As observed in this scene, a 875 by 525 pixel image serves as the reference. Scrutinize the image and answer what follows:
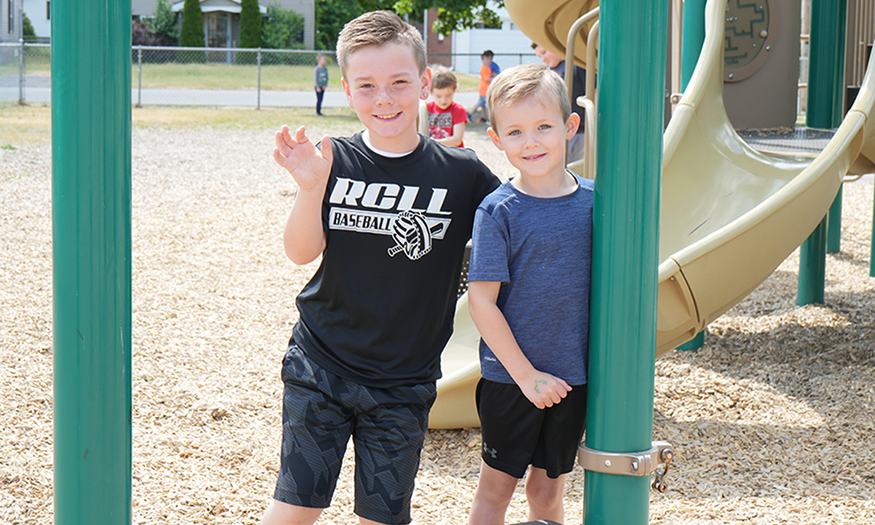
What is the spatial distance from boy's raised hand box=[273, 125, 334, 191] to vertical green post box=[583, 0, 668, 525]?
581 millimetres

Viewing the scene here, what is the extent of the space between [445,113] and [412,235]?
5.01m

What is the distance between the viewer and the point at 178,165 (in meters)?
11.6

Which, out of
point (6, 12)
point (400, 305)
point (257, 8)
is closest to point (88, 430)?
point (400, 305)

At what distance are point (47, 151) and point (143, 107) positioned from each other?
752cm

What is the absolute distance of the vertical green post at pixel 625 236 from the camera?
1.67 metres

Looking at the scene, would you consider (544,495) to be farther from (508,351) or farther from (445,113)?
(445,113)

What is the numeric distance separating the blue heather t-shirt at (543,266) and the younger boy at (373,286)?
0.12m

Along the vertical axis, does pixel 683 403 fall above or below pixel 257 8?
below

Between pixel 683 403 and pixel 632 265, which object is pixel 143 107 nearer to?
pixel 683 403

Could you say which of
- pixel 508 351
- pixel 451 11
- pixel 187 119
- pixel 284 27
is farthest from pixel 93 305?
pixel 284 27

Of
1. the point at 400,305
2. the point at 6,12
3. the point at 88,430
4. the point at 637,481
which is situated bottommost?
the point at 637,481

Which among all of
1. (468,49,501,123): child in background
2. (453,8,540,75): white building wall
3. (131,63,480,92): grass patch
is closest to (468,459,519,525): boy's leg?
(468,49,501,123): child in background

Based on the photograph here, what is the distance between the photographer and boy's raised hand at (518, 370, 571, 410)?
1.87 m

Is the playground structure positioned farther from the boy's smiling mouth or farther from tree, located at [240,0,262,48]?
tree, located at [240,0,262,48]
